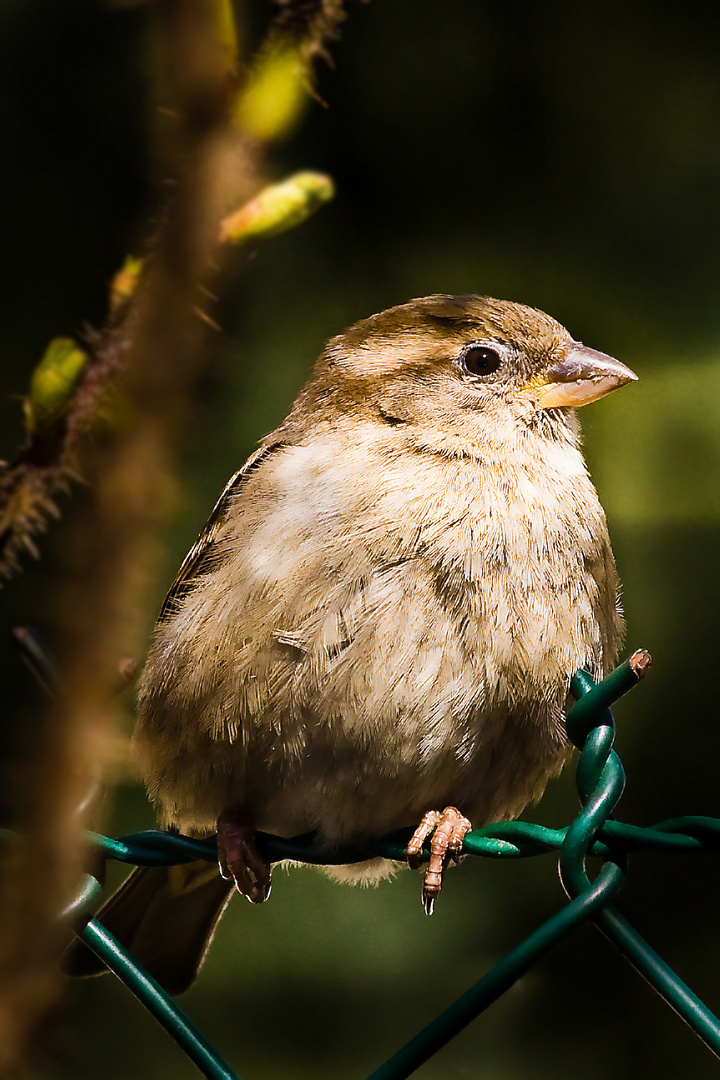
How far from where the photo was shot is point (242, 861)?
1.66 m

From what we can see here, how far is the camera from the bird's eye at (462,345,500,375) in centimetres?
192

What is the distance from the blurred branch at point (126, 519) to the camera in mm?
622

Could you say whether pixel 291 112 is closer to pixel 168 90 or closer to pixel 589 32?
pixel 168 90

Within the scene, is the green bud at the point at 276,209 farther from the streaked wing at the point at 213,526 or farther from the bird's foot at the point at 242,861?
the bird's foot at the point at 242,861

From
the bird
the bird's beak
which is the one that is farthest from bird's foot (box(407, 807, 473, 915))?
the bird's beak

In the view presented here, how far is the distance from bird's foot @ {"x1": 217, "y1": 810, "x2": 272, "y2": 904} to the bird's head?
2.14 feet

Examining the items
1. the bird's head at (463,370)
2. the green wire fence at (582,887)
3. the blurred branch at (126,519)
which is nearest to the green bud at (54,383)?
the blurred branch at (126,519)

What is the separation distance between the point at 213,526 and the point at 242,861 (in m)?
0.50

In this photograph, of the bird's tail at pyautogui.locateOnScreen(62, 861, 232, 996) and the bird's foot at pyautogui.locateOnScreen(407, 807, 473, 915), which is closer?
the bird's foot at pyautogui.locateOnScreen(407, 807, 473, 915)

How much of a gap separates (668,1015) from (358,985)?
63 centimetres

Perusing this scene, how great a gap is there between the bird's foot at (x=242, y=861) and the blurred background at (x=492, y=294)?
0.79 metres

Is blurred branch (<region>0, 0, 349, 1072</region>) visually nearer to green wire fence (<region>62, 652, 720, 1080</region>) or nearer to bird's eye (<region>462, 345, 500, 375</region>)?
green wire fence (<region>62, 652, 720, 1080</region>)

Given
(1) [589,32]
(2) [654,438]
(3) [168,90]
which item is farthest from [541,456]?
(1) [589,32]

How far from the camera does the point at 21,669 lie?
2.62 metres
